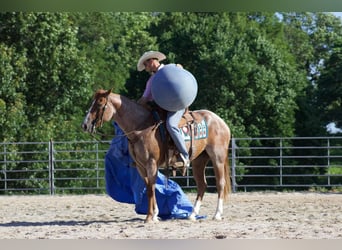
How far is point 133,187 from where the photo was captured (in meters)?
7.05

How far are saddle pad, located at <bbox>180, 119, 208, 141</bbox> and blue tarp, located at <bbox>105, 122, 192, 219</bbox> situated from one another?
1.71ft

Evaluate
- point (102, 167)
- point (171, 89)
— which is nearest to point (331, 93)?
point (102, 167)

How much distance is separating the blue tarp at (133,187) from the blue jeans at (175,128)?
1.47 feet

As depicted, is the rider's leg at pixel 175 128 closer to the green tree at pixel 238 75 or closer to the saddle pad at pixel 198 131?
the saddle pad at pixel 198 131

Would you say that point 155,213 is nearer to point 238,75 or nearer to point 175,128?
point 175,128

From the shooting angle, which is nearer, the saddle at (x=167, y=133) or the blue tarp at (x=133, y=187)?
the saddle at (x=167, y=133)

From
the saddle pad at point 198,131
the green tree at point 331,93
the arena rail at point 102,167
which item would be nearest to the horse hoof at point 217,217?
the saddle pad at point 198,131

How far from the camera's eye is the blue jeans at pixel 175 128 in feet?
21.3

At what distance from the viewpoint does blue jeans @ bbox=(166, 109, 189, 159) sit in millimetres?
6480

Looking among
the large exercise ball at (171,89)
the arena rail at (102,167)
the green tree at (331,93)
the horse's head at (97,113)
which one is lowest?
the arena rail at (102,167)

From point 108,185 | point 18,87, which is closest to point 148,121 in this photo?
point 108,185

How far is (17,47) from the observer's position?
18.0 metres

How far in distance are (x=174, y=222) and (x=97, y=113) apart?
1220mm

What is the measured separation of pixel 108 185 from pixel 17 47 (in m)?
11.5
